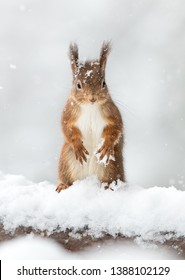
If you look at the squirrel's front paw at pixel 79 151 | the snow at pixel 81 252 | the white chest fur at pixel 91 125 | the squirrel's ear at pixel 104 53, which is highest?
the squirrel's ear at pixel 104 53

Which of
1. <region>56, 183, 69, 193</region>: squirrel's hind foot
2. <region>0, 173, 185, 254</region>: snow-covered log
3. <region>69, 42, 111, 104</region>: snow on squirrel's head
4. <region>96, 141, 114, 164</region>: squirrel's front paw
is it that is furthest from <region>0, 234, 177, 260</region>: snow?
<region>69, 42, 111, 104</region>: snow on squirrel's head

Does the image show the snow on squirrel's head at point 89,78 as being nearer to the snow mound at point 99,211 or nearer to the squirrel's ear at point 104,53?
the squirrel's ear at point 104,53

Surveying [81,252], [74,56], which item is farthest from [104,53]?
[81,252]

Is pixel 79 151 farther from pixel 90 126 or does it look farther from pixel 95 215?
pixel 95 215

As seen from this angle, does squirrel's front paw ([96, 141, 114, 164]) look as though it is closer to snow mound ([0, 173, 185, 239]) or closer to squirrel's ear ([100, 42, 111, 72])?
snow mound ([0, 173, 185, 239])

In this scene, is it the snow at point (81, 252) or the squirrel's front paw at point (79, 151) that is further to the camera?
the squirrel's front paw at point (79, 151)

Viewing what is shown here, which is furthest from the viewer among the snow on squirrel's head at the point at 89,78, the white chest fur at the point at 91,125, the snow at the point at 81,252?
the white chest fur at the point at 91,125

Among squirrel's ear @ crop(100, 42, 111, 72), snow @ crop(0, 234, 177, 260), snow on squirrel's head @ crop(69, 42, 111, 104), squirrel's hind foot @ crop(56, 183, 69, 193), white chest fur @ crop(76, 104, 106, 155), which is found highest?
squirrel's ear @ crop(100, 42, 111, 72)

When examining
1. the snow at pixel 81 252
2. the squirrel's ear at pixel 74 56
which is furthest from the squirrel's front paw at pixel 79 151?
the snow at pixel 81 252
